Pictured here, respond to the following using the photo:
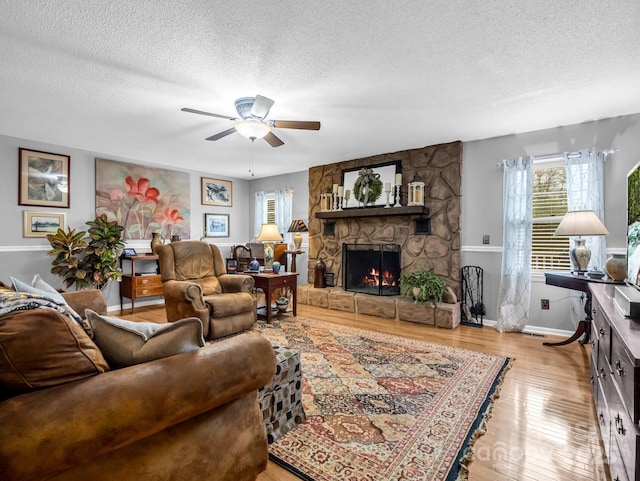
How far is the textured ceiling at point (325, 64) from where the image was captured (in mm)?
1814

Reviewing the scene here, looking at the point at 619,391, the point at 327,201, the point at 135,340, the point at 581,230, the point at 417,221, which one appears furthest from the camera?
the point at 327,201

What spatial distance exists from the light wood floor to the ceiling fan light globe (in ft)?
8.06

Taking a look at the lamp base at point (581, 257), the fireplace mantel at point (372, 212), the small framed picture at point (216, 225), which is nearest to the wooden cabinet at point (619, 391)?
the lamp base at point (581, 257)

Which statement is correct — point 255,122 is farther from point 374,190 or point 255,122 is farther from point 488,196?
point 488,196

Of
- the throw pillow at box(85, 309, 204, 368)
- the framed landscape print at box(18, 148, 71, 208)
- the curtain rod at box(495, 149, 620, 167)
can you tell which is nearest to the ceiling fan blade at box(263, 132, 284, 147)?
the throw pillow at box(85, 309, 204, 368)

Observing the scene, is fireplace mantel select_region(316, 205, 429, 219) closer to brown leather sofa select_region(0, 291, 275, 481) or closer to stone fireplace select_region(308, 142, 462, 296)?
stone fireplace select_region(308, 142, 462, 296)

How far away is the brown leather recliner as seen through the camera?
3334mm

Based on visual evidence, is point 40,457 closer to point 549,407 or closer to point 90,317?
point 90,317

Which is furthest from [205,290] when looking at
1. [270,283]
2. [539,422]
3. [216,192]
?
[539,422]

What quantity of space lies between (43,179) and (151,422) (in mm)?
4731

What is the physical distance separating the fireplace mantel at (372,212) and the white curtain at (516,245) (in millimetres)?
1021

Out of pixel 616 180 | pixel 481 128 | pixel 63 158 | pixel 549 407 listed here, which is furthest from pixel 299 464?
pixel 63 158

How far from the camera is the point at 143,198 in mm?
5277

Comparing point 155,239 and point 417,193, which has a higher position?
point 417,193
